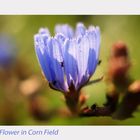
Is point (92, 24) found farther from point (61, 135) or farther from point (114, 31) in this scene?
point (61, 135)

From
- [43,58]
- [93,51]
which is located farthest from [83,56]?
[43,58]

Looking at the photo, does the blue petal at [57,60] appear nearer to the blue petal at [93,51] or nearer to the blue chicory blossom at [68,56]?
the blue chicory blossom at [68,56]

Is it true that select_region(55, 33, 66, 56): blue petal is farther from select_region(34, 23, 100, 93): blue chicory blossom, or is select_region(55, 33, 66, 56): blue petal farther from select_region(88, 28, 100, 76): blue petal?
select_region(88, 28, 100, 76): blue petal

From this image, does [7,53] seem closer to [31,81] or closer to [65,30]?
[31,81]

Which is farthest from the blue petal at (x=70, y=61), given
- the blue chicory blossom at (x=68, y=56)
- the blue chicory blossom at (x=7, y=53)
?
the blue chicory blossom at (x=7, y=53)

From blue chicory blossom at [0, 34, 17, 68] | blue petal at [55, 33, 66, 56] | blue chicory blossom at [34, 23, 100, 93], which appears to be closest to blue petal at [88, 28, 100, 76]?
blue chicory blossom at [34, 23, 100, 93]
